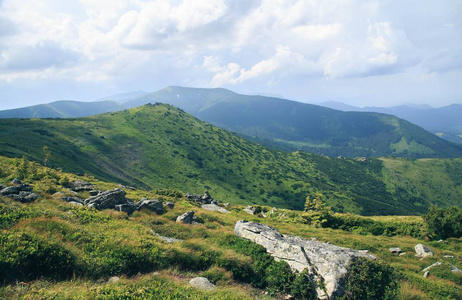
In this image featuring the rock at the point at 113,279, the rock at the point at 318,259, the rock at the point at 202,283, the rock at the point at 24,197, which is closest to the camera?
the rock at the point at 113,279

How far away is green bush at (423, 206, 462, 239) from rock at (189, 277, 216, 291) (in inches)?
1374

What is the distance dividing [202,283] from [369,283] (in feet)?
31.1

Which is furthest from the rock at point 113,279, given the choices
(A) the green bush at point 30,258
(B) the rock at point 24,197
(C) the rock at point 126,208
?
(B) the rock at point 24,197

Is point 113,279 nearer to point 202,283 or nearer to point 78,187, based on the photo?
point 202,283

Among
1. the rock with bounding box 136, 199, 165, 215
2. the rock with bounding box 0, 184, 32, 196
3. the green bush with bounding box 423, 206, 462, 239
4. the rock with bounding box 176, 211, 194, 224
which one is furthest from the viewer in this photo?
the green bush with bounding box 423, 206, 462, 239

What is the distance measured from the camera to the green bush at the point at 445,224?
31852 millimetres

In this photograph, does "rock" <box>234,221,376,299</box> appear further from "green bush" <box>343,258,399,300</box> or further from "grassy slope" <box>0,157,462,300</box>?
"grassy slope" <box>0,157,462,300</box>

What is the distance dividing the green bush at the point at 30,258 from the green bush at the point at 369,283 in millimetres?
14666

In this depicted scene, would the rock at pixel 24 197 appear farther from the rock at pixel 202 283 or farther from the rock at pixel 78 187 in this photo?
the rock at pixel 202 283

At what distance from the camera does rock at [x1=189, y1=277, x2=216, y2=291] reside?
39.0 ft

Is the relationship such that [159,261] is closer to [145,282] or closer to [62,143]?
[145,282]

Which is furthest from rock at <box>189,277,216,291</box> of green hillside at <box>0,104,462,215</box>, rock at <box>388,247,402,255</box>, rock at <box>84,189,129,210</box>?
green hillside at <box>0,104,462,215</box>

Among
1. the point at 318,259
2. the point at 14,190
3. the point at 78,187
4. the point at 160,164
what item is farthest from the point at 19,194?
the point at 160,164

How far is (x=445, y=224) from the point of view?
32312 mm
